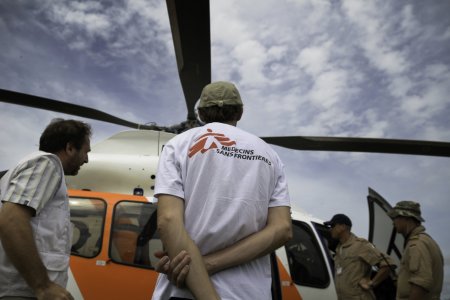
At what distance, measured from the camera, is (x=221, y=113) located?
4.57 feet

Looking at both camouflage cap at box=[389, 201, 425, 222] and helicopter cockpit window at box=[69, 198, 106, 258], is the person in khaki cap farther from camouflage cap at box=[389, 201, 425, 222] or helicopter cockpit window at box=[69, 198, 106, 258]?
helicopter cockpit window at box=[69, 198, 106, 258]

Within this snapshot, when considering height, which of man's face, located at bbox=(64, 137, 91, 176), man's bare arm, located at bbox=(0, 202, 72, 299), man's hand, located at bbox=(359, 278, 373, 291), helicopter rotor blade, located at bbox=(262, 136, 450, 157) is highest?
helicopter rotor blade, located at bbox=(262, 136, 450, 157)

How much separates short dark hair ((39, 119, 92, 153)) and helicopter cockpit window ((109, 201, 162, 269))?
1541 mm

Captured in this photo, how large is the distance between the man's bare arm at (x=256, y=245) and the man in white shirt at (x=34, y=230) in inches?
34.8

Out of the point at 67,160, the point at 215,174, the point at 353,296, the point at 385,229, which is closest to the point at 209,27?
the point at 67,160

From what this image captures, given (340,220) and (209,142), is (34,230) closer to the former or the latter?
(209,142)

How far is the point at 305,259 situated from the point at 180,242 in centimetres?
360

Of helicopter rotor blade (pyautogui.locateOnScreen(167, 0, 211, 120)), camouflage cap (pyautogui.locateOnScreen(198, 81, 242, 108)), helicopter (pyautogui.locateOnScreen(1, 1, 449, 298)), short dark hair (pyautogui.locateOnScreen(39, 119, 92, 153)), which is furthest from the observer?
helicopter (pyautogui.locateOnScreen(1, 1, 449, 298))

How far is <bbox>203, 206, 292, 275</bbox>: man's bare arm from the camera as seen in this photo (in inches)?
43.9

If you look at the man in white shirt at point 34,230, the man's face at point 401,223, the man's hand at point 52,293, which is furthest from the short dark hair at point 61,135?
the man's face at point 401,223

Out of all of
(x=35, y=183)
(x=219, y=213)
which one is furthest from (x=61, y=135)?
(x=219, y=213)

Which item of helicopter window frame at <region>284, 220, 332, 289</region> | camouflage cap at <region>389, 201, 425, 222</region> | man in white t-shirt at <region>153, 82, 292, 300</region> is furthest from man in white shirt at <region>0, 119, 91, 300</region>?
camouflage cap at <region>389, 201, 425, 222</region>

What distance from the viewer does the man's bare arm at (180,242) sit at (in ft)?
3.37

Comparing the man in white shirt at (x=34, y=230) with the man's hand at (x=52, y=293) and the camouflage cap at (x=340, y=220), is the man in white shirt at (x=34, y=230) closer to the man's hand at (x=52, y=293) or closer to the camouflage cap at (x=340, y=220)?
the man's hand at (x=52, y=293)
